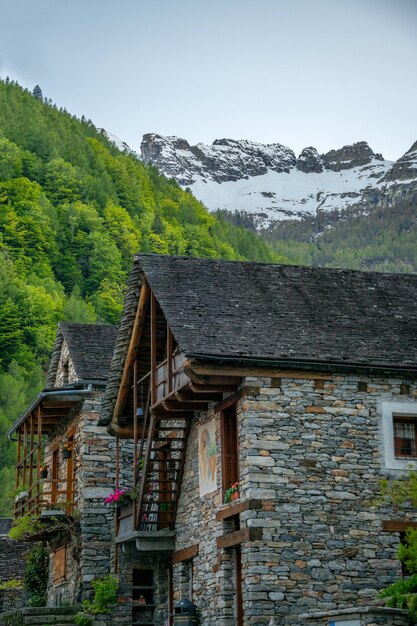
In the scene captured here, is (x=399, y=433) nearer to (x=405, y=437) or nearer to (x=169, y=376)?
(x=405, y=437)

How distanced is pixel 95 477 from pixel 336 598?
449 inches

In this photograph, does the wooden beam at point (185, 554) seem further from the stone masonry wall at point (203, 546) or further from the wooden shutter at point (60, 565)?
the wooden shutter at point (60, 565)

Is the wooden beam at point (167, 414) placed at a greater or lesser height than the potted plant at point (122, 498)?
greater

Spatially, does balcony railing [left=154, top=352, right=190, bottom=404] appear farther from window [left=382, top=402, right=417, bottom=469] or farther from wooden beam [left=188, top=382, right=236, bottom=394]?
window [left=382, top=402, right=417, bottom=469]

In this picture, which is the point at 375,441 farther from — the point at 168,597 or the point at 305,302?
the point at 168,597

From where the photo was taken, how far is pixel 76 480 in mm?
33375

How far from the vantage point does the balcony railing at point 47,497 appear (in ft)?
107

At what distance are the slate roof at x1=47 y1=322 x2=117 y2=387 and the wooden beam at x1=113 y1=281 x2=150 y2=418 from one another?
12.9ft

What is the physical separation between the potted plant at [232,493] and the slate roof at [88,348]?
9.99 m

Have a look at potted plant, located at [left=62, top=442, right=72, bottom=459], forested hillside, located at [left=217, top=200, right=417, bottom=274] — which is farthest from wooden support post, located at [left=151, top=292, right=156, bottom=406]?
forested hillside, located at [left=217, top=200, right=417, bottom=274]

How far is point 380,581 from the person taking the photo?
2330 cm

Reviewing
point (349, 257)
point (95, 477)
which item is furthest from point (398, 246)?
point (95, 477)

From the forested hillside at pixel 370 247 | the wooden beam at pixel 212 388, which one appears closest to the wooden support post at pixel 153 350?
the wooden beam at pixel 212 388

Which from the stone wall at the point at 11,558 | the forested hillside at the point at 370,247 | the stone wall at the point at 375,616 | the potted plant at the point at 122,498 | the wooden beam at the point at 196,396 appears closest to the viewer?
the stone wall at the point at 375,616
